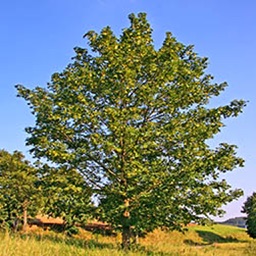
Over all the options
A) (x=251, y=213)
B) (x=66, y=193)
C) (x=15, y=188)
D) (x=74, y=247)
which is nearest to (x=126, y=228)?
(x=66, y=193)

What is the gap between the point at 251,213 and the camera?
7075 centimetres

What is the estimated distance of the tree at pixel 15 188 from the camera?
46.1m

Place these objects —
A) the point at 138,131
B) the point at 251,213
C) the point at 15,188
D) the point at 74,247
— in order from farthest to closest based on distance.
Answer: the point at 251,213 < the point at 15,188 < the point at 138,131 < the point at 74,247

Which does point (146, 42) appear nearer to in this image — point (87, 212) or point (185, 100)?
point (185, 100)

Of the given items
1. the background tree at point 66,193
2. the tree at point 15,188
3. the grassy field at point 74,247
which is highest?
the tree at point 15,188

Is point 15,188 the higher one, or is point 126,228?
point 15,188

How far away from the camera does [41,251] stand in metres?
9.96

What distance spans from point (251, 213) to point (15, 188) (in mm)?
43564

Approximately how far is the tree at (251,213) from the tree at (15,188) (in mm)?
39273

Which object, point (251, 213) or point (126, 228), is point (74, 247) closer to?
point (126, 228)

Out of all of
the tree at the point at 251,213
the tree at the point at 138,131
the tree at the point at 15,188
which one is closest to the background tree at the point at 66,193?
the tree at the point at 138,131

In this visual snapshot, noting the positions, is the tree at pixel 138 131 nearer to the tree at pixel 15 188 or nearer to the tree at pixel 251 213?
the tree at pixel 15 188

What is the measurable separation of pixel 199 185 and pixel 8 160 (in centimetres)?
3707

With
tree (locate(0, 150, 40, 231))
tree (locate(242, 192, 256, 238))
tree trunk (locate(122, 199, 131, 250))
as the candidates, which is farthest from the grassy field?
tree (locate(242, 192, 256, 238))
